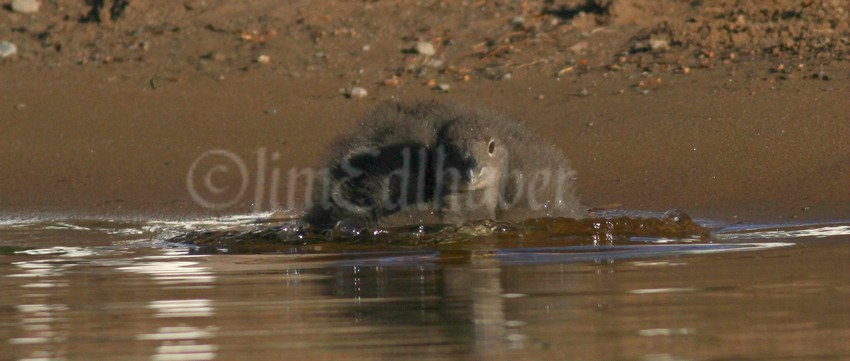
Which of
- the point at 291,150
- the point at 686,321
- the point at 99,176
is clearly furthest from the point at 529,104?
the point at 686,321

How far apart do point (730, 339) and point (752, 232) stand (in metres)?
3.91

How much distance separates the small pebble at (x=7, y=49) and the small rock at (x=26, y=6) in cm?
90

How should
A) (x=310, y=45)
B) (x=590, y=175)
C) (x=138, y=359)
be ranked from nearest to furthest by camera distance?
(x=138, y=359), (x=590, y=175), (x=310, y=45)

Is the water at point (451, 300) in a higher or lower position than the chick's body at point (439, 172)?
lower

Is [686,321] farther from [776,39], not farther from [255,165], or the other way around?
[776,39]

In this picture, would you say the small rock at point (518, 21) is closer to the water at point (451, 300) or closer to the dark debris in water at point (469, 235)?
the dark debris in water at point (469, 235)

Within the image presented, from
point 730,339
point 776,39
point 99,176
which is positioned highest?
point 776,39

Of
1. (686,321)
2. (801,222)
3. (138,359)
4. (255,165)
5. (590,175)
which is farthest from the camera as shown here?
(255,165)

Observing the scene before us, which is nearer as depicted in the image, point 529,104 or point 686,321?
point 686,321

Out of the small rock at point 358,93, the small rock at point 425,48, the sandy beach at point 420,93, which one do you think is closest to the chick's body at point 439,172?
the sandy beach at point 420,93

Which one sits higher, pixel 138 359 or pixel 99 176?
Answer: pixel 99 176

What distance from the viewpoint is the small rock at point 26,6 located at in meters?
14.5

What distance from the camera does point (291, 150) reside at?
430 inches

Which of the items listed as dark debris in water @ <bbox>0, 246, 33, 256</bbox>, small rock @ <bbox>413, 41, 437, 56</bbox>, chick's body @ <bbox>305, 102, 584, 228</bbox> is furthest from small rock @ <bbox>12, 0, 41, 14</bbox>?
chick's body @ <bbox>305, 102, 584, 228</bbox>
